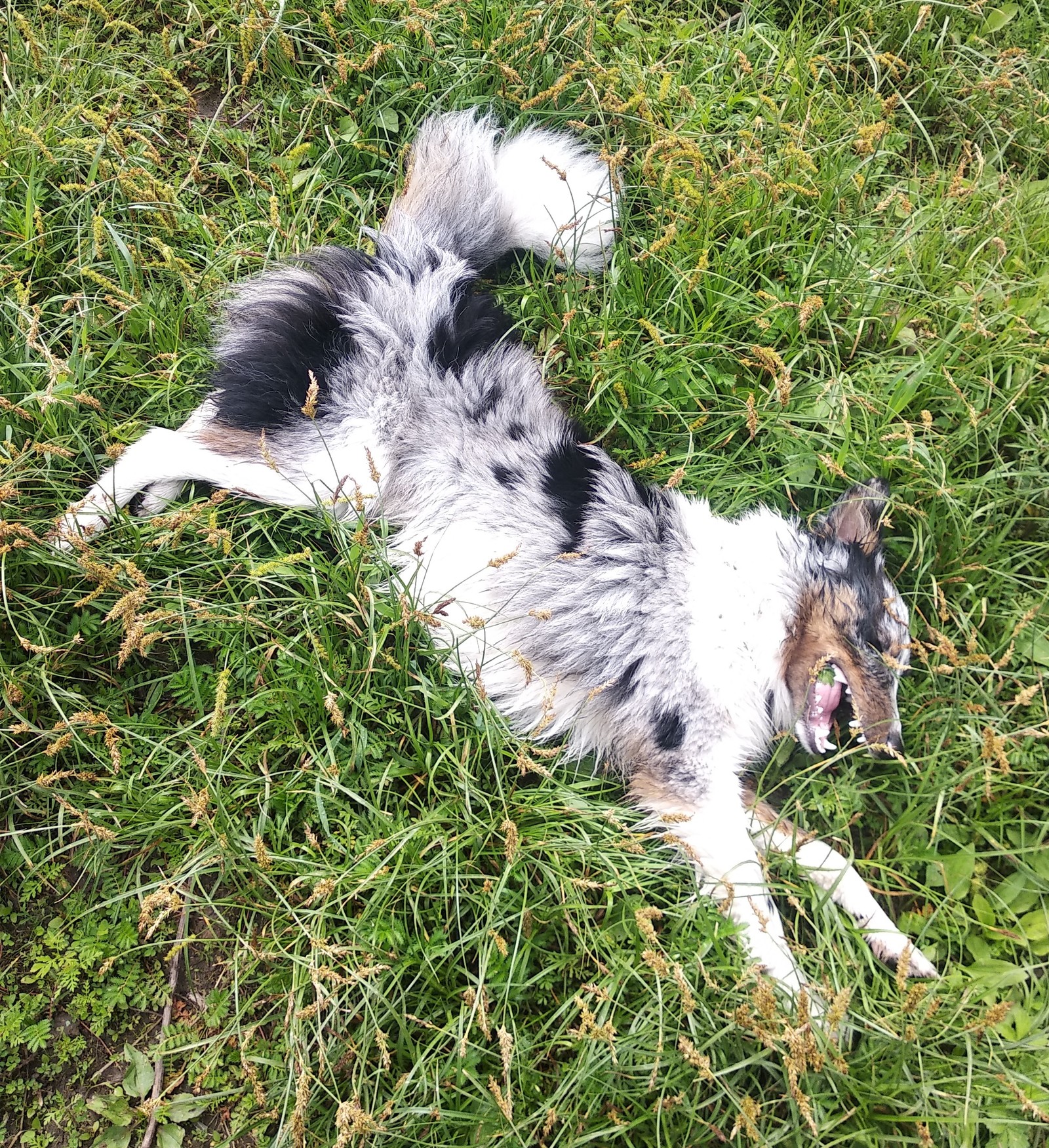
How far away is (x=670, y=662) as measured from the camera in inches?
111

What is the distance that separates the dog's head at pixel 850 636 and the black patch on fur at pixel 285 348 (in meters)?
1.88

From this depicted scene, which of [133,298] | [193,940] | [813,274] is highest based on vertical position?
[813,274]

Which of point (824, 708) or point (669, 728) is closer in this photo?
point (669, 728)

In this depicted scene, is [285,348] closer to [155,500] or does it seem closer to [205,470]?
[205,470]

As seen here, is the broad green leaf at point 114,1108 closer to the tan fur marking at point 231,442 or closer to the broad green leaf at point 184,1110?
the broad green leaf at point 184,1110

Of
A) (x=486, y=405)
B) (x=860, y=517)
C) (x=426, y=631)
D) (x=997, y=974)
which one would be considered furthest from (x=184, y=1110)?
(x=860, y=517)

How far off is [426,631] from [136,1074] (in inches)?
62.2

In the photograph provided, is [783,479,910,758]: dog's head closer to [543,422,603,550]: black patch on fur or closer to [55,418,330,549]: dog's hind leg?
[543,422,603,550]: black patch on fur

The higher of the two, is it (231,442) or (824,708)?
(231,442)

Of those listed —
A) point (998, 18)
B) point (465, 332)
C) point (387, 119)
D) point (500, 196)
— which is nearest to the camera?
point (465, 332)

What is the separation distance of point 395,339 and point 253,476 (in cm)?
71

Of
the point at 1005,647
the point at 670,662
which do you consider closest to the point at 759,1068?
the point at 670,662

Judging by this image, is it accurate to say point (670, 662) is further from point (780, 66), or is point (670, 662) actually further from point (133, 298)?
point (780, 66)

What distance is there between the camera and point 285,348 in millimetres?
2959
